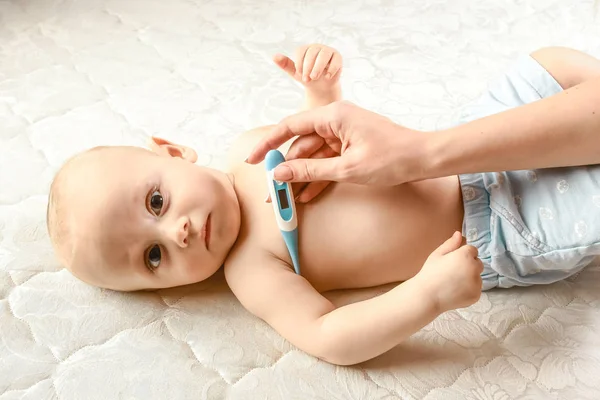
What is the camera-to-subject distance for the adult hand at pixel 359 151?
84 centimetres

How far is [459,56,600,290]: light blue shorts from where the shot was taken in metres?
0.86

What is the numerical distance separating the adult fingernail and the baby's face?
119 millimetres

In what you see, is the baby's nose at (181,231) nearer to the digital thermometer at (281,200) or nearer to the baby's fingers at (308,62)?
the digital thermometer at (281,200)

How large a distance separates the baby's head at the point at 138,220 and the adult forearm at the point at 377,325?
0.23 metres

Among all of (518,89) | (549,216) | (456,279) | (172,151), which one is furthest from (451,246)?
(172,151)

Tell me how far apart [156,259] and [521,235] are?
1.78 ft

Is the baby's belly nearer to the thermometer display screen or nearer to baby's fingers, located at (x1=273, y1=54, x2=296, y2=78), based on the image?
the thermometer display screen

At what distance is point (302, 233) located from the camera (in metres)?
0.94

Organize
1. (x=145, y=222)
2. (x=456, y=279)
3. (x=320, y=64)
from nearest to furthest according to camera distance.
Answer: (x=456, y=279) < (x=145, y=222) < (x=320, y=64)

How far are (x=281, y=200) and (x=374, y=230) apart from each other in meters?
0.15

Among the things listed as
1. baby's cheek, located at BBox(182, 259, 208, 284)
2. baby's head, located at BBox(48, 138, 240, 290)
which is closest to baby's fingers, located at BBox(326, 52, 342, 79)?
baby's head, located at BBox(48, 138, 240, 290)

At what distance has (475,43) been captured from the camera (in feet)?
4.60

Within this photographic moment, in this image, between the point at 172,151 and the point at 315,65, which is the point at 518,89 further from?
the point at 172,151

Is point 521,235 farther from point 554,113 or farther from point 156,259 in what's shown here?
point 156,259
